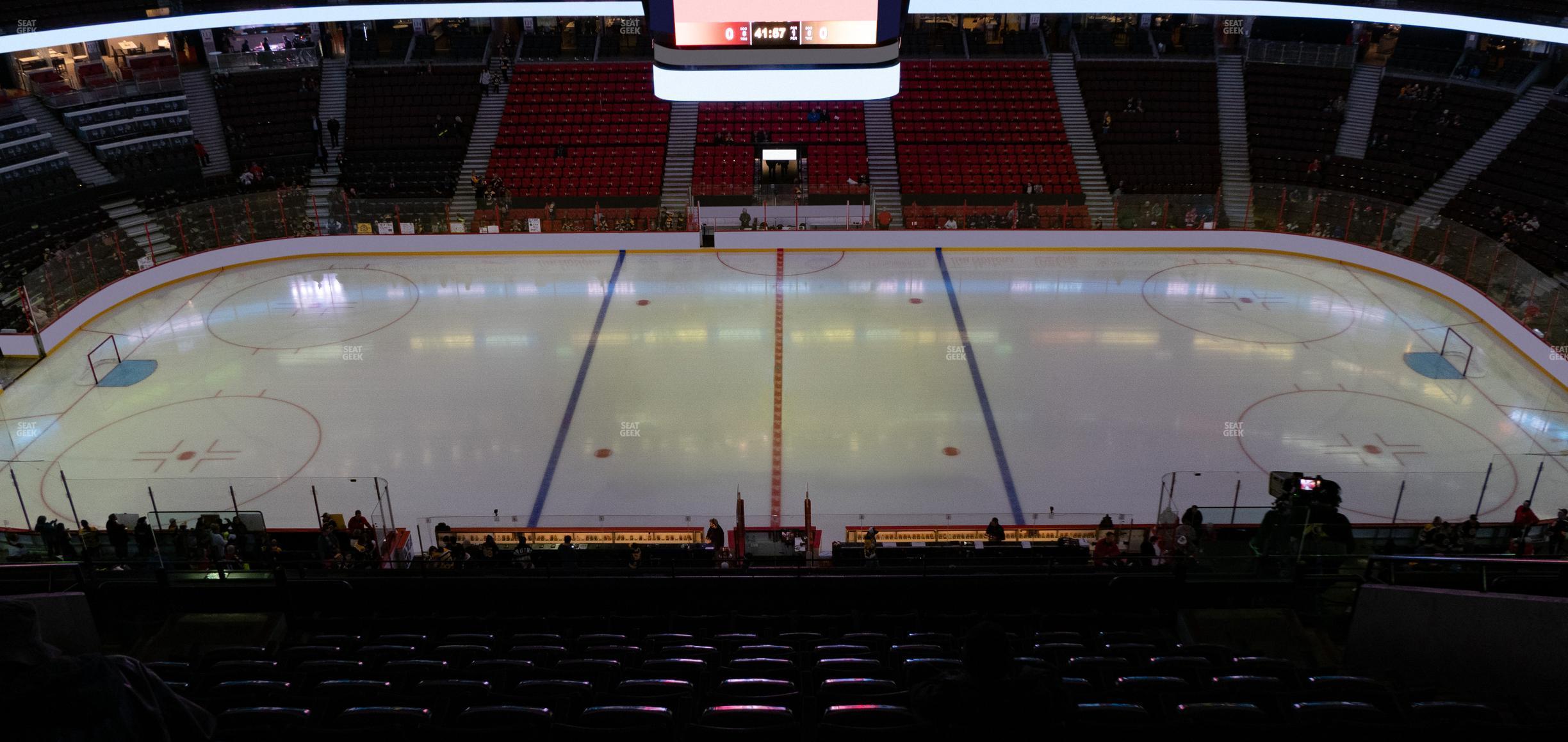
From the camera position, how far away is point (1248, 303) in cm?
2091

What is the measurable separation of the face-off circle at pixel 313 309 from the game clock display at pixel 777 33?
12826mm

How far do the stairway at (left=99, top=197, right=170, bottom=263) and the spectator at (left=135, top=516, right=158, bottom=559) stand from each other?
15155 mm

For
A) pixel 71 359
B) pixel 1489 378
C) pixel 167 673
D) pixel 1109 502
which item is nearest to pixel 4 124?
pixel 71 359

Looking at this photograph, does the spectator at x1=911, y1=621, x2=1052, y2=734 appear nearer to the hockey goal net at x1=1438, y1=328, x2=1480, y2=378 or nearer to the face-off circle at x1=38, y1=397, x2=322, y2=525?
the face-off circle at x1=38, y1=397, x2=322, y2=525

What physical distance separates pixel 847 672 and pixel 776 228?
779 inches

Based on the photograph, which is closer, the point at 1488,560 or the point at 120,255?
the point at 1488,560

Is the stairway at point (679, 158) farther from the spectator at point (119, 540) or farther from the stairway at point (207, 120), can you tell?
the spectator at point (119, 540)

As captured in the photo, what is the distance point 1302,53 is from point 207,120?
32.7 meters

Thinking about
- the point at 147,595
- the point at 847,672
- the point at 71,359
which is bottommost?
the point at 71,359

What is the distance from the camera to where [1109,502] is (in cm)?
1370

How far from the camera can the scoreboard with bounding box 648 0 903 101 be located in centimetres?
952

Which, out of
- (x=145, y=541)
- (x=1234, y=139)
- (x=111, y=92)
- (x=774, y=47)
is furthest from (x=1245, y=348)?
(x=111, y=92)

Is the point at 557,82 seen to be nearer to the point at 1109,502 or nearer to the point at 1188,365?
the point at 1188,365

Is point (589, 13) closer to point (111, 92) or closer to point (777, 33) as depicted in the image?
point (111, 92)
